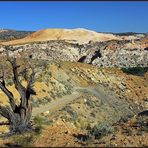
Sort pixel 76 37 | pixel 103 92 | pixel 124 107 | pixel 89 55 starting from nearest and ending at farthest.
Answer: pixel 124 107, pixel 103 92, pixel 89 55, pixel 76 37

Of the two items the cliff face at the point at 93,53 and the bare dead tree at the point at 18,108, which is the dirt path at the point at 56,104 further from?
the cliff face at the point at 93,53

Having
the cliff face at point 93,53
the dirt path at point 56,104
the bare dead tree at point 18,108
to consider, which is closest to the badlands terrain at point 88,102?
the dirt path at point 56,104

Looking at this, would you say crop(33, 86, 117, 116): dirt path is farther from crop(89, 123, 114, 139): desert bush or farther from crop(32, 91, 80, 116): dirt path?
crop(89, 123, 114, 139): desert bush

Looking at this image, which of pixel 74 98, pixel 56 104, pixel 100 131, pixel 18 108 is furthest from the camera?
pixel 74 98

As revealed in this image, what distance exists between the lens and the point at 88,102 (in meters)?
38.7

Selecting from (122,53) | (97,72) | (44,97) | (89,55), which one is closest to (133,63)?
(122,53)

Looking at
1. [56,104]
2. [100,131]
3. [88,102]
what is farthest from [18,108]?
[88,102]

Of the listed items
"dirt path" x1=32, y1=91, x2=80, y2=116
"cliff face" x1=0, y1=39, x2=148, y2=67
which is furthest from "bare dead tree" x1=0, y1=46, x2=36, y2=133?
"cliff face" x1=0, y1=39, x2=148, y2=67

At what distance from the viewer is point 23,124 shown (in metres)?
17.5

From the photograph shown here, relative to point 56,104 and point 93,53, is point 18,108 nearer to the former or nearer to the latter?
point 56,104

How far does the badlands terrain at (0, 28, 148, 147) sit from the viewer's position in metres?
15.8

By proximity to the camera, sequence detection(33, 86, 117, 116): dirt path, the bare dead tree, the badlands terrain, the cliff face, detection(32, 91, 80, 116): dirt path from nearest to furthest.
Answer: the badlands terrain, the bare dead tree, detection(32, 91, 80, 116): dirt path, detection(33, 86, 117, 116): dirt path, the cliff face

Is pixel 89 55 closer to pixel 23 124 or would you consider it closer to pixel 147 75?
pixel 147 75

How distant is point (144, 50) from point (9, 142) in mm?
63984
